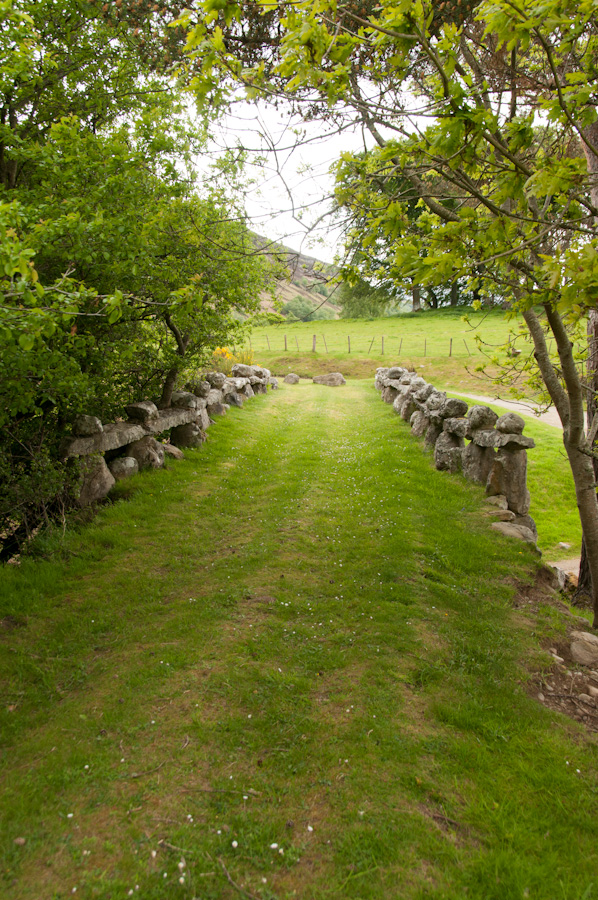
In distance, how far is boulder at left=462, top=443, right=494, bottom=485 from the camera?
10.1m

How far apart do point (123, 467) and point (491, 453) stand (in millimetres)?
7441

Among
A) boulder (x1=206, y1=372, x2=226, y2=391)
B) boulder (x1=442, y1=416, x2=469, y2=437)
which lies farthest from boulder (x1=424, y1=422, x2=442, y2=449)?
boulder (x1=206, y1=372, x2=226, y2=391)

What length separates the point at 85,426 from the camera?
8.19 metres

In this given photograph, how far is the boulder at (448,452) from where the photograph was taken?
11.2 metres

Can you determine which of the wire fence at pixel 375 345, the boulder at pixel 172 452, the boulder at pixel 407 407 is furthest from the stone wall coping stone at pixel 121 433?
the wire fence at pixel 375 345

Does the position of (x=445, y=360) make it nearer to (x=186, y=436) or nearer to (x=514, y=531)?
(x=186, y=436)

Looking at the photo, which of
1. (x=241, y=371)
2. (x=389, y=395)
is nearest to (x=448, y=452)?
(x=389, y=395)

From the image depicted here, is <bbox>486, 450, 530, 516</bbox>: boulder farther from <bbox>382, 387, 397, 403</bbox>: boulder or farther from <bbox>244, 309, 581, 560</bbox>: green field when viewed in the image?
<bbox>382, 387, 397, 403</bbox>: boulder

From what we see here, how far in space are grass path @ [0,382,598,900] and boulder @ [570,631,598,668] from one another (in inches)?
9.3

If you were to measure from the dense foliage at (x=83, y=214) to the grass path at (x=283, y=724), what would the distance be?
1909 millimetres

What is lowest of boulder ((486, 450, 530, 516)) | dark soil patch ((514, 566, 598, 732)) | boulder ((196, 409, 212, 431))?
dark soil patch ((514, 566, 598, 732))

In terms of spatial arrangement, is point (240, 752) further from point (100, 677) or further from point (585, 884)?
point (585, 884)

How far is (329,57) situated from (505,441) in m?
7.43

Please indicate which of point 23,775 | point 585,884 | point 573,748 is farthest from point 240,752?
point 573,748
